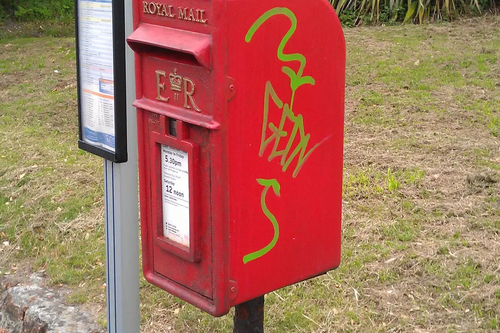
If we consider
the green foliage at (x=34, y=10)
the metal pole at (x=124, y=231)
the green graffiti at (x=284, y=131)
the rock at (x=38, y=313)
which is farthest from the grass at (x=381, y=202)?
the green foliage at (x=34, y=10)

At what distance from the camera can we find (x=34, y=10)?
12.2 meters

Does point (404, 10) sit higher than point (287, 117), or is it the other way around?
Answer: point (287, 117)

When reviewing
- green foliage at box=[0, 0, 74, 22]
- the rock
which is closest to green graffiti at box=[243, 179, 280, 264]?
the rock

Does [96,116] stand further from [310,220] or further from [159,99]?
[310,220]

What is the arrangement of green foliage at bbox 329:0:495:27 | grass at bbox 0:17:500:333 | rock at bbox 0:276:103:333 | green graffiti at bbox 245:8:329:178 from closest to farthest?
green graffiti at bbox 245:8:329:178, grass at bbox 0:17:500:333, rock at bbox 0:276:103:333, green foliage at bbox 329:0:495:27

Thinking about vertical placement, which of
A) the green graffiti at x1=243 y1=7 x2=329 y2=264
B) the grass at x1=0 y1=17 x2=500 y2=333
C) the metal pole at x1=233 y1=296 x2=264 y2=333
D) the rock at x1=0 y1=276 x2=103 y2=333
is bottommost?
the rock at x1=0 y1=276 x2=103 y2=333

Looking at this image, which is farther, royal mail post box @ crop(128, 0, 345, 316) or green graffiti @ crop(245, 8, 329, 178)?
green graffiti @ crop(245, 8, 329, 178)

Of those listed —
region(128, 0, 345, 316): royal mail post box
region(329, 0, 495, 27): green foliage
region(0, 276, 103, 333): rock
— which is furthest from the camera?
region(329, 0, 495, 27): green foliage

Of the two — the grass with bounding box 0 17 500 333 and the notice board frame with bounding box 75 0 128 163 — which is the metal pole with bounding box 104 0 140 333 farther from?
the grass with bounding box 0 17 500 333

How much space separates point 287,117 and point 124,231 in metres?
0.87

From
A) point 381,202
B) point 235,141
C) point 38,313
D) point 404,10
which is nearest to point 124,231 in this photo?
point 235,141

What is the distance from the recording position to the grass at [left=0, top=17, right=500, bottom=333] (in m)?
3.35

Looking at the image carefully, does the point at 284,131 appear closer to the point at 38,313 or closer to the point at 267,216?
the point at 267,216

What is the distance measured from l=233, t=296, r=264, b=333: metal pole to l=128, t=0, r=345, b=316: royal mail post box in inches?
7.1
